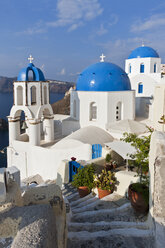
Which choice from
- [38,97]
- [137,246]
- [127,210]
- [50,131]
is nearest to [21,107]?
[38,97]

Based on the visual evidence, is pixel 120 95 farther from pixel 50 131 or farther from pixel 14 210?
pixel 14 210

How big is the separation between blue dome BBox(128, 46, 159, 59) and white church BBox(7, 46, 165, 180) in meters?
9.07

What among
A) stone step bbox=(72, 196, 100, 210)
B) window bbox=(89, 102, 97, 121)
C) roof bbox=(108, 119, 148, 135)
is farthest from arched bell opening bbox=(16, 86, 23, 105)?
stone step bbox=(72, 196, 100, 210)

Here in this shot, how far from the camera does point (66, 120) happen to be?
648 inches

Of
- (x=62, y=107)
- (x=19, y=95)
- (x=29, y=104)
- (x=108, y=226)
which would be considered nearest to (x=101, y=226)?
(x=108, y=226)

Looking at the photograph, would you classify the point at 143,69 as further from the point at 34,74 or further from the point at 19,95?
the point at 19,95

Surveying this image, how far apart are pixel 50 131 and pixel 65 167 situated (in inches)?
256

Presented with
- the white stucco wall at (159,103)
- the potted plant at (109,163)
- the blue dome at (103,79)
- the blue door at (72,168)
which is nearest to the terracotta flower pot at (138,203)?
the potted plant at (109,163)

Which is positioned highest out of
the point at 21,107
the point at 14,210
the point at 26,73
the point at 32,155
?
the point at 26,73

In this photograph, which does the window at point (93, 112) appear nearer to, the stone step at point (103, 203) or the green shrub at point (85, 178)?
the green shrub at point (85, 178)

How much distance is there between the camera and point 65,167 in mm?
9000

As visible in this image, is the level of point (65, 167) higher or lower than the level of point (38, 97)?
lower

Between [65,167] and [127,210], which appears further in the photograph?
[65,167]

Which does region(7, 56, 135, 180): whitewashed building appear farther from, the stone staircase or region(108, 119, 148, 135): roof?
the stone staircase
